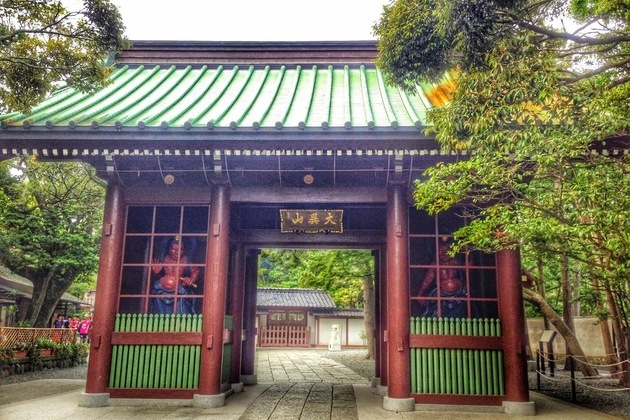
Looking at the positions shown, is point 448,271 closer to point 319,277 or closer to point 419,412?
point 419,412

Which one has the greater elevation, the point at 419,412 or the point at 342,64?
the point at 342,64

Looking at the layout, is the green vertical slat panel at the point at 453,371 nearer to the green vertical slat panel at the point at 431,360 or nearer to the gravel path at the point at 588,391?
the green vertical slat panel at the point at 431,360

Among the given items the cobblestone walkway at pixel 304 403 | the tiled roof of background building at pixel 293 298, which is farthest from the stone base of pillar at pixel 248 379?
the tiled roof of background building at pixel 293 298

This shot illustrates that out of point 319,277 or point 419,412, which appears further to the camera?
point 319,277

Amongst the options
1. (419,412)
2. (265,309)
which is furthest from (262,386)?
(265,309)

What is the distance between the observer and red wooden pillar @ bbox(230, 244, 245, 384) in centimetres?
955

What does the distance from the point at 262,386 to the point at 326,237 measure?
3.64m

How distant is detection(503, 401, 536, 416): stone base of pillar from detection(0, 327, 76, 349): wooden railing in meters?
12.2

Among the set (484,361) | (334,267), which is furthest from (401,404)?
(334,267)

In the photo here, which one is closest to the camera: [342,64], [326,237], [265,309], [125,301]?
[125,301]

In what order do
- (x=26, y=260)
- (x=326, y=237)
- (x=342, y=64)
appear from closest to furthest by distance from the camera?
(x=326, y=237)
(x=342, y=64)
(x=26, y=260)

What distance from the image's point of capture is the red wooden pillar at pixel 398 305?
7.24 m

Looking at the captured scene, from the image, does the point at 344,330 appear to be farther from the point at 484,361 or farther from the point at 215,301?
the point at 215,301

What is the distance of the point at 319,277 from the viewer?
18.2 metres
